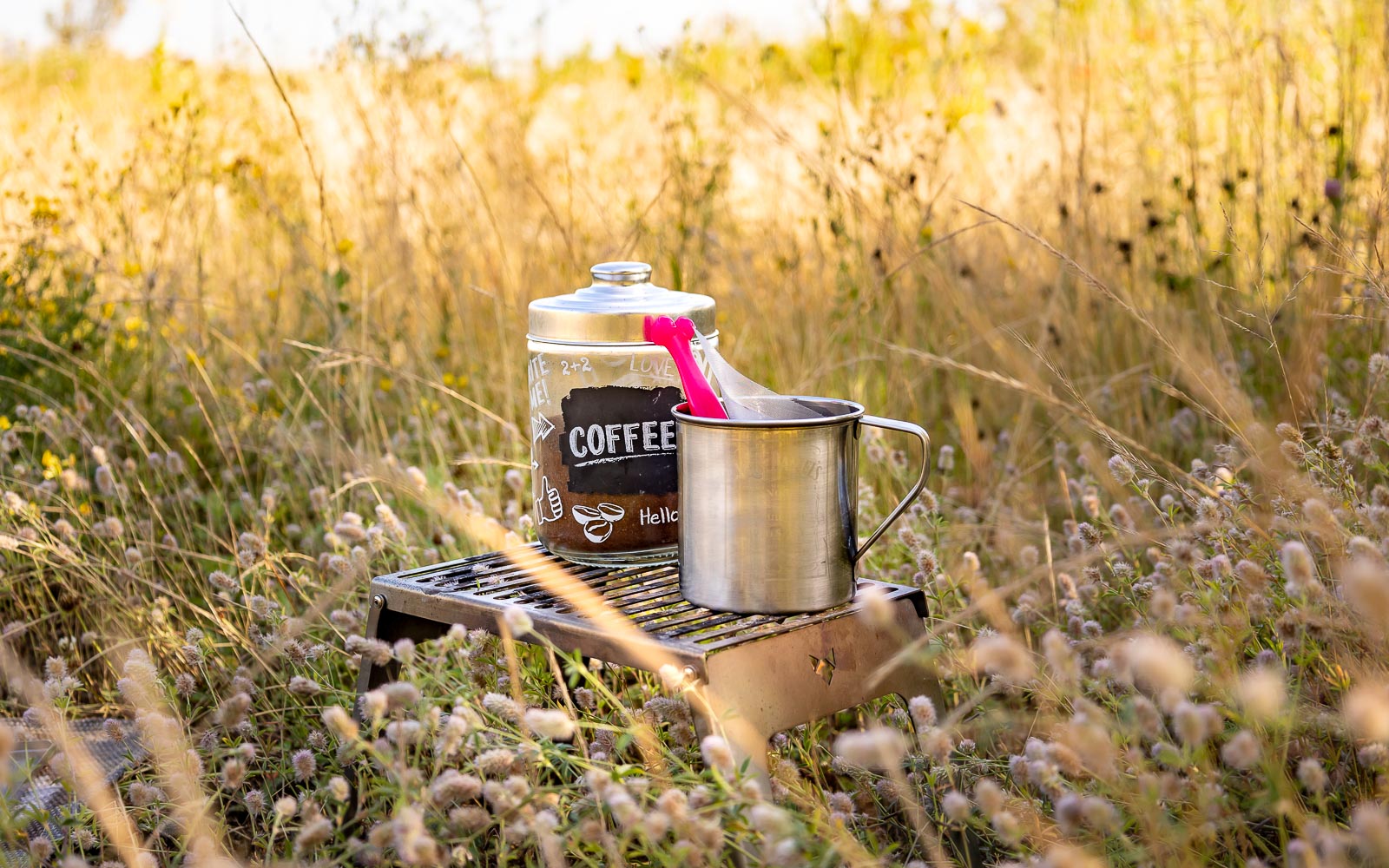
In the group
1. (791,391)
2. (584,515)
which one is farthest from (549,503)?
(791,391)

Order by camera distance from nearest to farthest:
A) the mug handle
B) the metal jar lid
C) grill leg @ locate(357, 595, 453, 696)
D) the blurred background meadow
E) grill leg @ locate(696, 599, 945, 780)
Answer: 1. the blurred background meadow
2. grill leg @ locate(696, 599, 945, 780)
3. the mug handle
4. the metal jar lid
5. grill leg @ locate(357, 595, 453, 696)

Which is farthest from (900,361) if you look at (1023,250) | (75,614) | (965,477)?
(75,614)

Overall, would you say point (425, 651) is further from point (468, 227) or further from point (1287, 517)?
point (468, 227)

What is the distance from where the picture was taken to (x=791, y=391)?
3377mm

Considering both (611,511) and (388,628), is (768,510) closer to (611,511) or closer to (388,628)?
(611,511)

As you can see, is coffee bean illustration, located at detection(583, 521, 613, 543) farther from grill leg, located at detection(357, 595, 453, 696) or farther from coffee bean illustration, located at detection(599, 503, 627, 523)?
grill leg, located at detection(357, 595, 453, 696)

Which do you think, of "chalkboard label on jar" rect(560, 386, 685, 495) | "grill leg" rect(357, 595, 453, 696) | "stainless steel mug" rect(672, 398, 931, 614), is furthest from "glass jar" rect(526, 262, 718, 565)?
"grill leg" rect(357, 595, 453, 696)

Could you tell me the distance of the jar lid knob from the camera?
6.21 feet

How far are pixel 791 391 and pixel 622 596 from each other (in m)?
1.66

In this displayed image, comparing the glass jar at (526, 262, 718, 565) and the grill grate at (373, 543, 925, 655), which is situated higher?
the glass jar at (526, 262, 718, 565)

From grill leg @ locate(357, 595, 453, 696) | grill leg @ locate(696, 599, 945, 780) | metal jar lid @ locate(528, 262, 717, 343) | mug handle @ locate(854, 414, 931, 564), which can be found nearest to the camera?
grill leg @ locate(696, 599, 945, 780)

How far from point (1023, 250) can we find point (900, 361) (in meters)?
0.86

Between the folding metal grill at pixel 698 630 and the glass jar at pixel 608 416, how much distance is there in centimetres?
7

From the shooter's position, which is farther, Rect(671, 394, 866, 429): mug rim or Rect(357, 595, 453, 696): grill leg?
Rect(357, 595, 453, 696): grill leg
